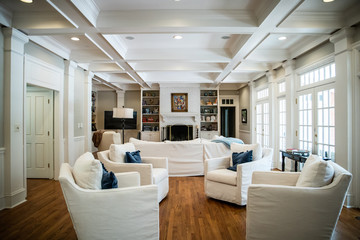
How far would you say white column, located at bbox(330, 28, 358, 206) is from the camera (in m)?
3.17

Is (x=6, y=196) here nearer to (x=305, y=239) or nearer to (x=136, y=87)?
(x=305, y=239)

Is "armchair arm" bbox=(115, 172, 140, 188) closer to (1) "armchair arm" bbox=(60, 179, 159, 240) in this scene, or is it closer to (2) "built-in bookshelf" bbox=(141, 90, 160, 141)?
(1) "armchair arm" bbox=(60, 179, 159, 240)

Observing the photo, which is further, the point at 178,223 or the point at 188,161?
the point at 188,161

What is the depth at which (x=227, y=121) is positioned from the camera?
32.4 feet

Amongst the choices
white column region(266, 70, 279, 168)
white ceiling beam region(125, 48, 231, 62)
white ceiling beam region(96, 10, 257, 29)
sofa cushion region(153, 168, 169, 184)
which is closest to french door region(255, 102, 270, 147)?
white column region(266, 70, 279, 168)

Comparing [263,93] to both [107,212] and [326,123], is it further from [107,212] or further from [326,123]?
[107,212]

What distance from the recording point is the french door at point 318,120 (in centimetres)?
373

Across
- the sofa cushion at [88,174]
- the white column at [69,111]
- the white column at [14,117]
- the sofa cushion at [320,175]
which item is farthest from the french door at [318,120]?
the white column at [69,111]

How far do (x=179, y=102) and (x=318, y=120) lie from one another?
5701 millimetres

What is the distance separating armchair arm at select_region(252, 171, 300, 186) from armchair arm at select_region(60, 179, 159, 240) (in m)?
1.51

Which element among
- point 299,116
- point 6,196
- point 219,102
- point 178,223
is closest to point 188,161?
point 178,223

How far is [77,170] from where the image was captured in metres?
2.01

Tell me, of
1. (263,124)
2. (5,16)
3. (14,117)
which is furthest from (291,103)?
(5,16)

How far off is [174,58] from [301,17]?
2597mm
